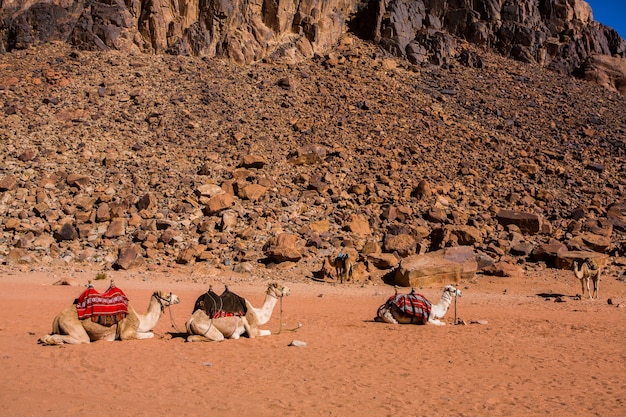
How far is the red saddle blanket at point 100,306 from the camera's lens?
8664 millimetres

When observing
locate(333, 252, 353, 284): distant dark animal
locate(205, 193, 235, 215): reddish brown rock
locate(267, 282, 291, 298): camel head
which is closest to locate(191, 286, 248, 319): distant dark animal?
locate(267, 282, 291, 298): camel head

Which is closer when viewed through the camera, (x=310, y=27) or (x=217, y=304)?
(x=217, y=304)

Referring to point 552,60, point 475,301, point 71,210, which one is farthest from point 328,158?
point 552,60

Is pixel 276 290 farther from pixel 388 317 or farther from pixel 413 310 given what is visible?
pixel 413 310

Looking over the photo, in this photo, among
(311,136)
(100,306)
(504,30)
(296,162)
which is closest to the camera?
(100,306)

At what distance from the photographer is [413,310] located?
11297 millimetres

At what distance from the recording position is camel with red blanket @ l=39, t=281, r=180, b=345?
28.1 ft

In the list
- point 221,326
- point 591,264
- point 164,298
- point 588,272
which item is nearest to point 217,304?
point 221,326

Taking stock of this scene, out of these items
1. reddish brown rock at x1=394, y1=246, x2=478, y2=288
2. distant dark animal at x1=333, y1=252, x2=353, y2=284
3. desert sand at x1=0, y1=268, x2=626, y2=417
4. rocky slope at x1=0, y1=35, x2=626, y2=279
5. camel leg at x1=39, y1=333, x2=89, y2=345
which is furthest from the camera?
rocky slope at x1=0, y1=35, x2=626, y2=279

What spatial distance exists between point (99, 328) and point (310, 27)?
36.8m

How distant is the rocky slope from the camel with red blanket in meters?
10.4

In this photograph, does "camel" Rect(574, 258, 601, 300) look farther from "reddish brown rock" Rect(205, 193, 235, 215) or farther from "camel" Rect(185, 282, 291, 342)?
"reddish brown rock" Rect(205, 193, 235, 215)

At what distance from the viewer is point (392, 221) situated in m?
23.7

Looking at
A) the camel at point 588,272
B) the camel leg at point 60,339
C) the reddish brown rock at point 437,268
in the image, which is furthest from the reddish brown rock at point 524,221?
the camel leg at point 60,339
